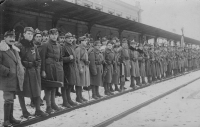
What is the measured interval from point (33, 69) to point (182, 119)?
309 centimetres

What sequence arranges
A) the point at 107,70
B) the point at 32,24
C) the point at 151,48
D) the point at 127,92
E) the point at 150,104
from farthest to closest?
the point at 151,48, the point at 32,24, the point at 127,92, the point at 107,70, the point at 150,104

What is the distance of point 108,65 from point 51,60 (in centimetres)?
287

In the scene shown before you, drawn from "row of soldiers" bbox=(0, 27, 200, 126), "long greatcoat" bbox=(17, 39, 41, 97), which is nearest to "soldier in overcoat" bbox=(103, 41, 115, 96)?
"row of soldiers" bbox=(0, 27, 200, 126)

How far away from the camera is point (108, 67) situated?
7621 millimetres

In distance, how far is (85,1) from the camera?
69.9 feet

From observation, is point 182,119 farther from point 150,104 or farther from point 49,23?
point 49,23

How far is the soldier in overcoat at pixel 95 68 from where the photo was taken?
688 centimetres

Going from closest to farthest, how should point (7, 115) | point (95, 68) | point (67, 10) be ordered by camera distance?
point (7, 115)
point (95, 68)
point (67, 10)

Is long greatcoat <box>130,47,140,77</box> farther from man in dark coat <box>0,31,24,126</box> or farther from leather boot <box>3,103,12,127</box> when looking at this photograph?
leather boot <box>3,103,12,127</box>

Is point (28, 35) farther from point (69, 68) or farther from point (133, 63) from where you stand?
point (133, 63)

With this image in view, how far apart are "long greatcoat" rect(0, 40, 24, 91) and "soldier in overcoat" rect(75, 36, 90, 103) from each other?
6.71 ft

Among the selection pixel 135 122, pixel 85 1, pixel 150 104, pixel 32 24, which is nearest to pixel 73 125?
pixel 135 122

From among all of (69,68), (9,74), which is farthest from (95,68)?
(9,74)

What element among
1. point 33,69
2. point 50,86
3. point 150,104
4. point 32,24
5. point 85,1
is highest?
point 85,1
